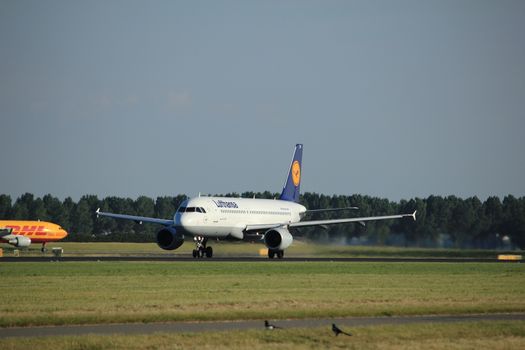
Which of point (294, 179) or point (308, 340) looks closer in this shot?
point (308, 340)

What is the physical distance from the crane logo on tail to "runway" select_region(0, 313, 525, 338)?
55778mm

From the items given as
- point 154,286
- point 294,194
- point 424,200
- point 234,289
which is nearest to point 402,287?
point 234,289

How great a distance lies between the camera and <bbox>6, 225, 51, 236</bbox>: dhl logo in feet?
308

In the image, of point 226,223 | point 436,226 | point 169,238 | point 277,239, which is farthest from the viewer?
point 436,226

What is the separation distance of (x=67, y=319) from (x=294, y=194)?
59.2m

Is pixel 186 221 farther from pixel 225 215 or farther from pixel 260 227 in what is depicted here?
pixel 260 227

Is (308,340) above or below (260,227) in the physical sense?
below

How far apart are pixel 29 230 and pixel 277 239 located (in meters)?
35.9

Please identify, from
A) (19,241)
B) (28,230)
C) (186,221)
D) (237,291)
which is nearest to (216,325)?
(237,291)

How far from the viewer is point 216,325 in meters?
26.5

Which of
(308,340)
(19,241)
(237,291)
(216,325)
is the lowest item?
(308,340)

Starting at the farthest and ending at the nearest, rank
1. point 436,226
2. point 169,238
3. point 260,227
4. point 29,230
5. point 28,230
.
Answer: point 29,230
point 28,230
point 436,226
point 260,227
point 169,238

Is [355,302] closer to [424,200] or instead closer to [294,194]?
[294,194]

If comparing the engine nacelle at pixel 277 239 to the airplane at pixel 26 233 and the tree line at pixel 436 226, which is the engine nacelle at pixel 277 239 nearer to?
the tree line at pixel 436 226
